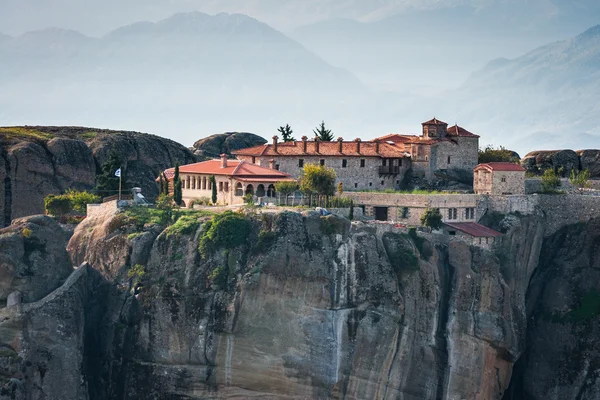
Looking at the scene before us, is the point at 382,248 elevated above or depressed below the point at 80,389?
above

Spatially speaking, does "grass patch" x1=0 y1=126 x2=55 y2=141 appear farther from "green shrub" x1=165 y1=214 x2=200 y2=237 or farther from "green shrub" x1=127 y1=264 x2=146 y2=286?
"green shrub" x1=127 y1=264 x2=146 y2=286

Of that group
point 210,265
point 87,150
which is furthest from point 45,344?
point 87,150

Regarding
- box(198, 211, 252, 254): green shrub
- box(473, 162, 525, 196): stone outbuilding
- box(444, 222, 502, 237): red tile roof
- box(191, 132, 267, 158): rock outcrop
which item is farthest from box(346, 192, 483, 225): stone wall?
box(191, 132, 267, 158): rock outcrop

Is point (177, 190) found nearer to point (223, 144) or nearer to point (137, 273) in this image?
point (137, 273)

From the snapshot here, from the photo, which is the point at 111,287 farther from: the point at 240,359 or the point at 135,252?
the point at 240,359

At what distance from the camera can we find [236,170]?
95750 mm

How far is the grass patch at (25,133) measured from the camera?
352 feet

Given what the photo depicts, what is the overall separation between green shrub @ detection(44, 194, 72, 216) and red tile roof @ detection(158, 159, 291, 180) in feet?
25.2

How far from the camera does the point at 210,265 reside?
8619 cm

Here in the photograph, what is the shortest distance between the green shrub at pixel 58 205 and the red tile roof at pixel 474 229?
81.7 ft

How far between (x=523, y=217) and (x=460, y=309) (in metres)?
11.9

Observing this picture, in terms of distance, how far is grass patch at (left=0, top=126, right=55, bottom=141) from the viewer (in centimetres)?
10738

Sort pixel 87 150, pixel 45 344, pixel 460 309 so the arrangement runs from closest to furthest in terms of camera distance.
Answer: pixel 45 344 → pixel 460 309 → pixel 87 150

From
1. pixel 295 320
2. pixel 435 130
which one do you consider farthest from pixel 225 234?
pixel 435 130
